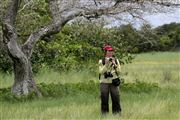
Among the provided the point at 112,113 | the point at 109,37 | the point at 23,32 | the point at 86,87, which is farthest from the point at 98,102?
the point at 109,37

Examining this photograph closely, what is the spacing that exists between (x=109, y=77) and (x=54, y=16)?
5.30 m

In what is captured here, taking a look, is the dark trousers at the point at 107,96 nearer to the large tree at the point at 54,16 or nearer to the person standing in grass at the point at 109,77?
the person standing in grass at the point at 109,77

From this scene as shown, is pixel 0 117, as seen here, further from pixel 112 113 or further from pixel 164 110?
pixel 164 110

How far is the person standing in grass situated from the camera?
44.2 ft

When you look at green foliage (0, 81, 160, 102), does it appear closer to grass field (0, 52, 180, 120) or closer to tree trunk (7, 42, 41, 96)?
tree trunk (7, 42, 41, 96)

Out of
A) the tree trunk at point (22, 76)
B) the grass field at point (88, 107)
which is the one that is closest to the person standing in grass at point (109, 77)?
the grass field at point (88, 107)

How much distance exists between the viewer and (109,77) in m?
13.6

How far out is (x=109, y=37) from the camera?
2552cm

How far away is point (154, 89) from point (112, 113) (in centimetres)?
725

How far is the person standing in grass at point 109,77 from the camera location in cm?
1347

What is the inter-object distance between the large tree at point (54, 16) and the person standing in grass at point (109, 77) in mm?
4563

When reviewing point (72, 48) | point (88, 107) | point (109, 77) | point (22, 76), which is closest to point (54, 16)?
point (22, 76)

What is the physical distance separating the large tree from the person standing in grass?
456 centimetres

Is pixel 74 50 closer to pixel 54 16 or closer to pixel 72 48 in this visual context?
pixel 72 48
